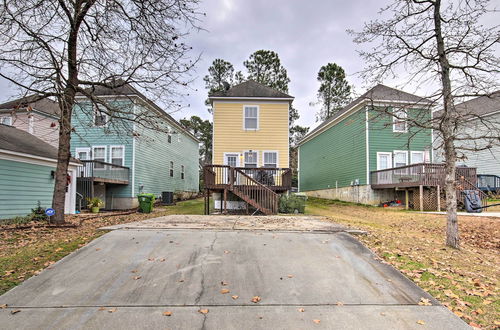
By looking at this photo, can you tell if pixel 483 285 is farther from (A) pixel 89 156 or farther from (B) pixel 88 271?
(A) pixel 89 156

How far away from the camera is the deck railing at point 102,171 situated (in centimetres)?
1677

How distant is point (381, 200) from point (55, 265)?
18.0 meters

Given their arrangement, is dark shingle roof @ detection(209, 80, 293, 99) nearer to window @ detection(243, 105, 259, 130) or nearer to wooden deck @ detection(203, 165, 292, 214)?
window @ detection(243, 105, 259, 130)

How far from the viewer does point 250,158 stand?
51.2 feet

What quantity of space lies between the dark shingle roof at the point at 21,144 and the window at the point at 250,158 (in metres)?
8.94

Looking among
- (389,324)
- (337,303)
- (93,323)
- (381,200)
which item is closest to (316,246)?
(337,303)

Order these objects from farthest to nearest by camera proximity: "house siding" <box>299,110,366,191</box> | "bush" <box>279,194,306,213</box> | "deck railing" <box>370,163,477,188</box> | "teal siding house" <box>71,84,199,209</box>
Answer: "house siding" <box>299,110,366,191</box>
"teal siding house" <box>71,84,199,209</box>
"deck railing" <box>370,163,477,188</box>
"bush" <box>279,194,306,213</box>

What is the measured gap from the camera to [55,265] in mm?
4824

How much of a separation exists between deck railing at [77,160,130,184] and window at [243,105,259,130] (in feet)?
27.0

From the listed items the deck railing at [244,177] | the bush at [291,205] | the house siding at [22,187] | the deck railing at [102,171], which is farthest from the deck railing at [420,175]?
the house siding at [22,187]

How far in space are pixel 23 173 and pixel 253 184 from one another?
962 cm

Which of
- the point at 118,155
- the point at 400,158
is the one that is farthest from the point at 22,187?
the point at 400,158

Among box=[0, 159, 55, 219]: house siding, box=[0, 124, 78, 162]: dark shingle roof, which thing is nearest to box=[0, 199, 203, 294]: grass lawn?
box=[0, 159, 55, 219]: house siding

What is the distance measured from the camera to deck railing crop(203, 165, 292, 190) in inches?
507
